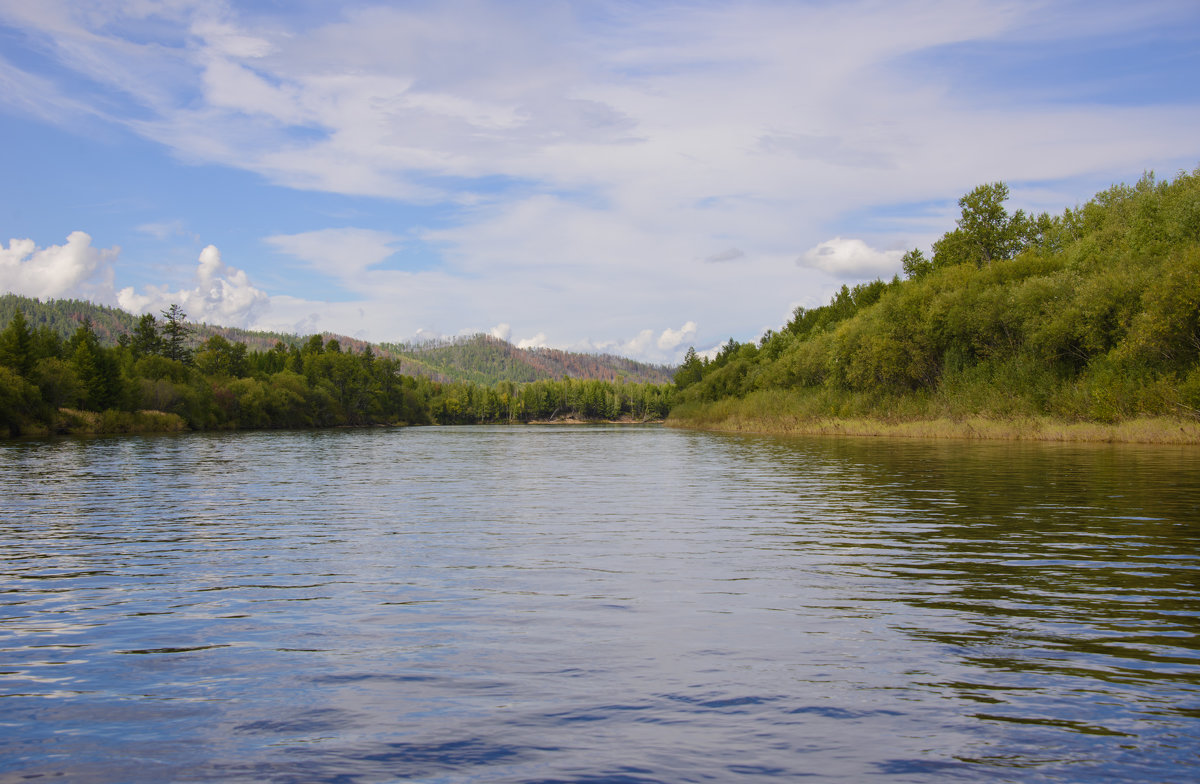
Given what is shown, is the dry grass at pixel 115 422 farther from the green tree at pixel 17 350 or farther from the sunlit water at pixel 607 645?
the sunlit water at pixel 607 645

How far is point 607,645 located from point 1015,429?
58113mm

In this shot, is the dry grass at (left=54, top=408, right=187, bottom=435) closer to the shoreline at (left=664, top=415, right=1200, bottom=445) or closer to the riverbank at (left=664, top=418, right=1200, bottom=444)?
the shoreline at (left=664, top=415, right=1200, bottom=445)

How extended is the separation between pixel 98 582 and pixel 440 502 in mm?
12598

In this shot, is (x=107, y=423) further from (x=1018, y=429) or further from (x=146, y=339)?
(x=1018, y=429)

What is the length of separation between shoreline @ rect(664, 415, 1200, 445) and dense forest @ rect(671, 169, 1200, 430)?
0.71 metres

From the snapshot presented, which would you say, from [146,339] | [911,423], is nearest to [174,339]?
[146,339]

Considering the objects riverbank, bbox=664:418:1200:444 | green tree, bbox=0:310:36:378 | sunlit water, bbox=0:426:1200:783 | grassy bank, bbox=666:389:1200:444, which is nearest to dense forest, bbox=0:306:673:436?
green tree, bbox=0:310:36:378

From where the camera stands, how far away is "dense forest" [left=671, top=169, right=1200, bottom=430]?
47.8 meters

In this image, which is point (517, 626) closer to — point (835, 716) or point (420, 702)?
point (420, 702)

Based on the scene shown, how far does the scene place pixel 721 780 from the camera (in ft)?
18.6

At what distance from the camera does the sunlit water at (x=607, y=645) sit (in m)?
6.13

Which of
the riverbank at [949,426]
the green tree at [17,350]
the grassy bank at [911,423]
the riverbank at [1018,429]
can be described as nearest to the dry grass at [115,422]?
the green tree at [17,350]

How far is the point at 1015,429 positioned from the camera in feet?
190

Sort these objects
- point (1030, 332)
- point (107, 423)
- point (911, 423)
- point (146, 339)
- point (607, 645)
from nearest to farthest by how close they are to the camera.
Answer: point (607, 645), point (1030, 332), point (911, 423), point (107, 423), point (146, 339)
